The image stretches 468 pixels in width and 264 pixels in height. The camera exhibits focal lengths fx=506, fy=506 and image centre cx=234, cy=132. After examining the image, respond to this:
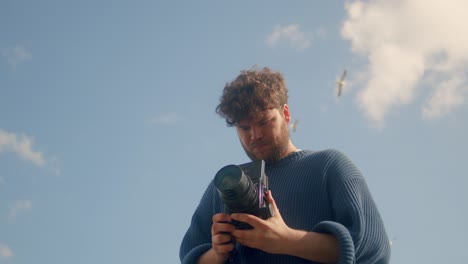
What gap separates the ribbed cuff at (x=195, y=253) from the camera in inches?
108

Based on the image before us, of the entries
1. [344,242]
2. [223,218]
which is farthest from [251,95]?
[344,242]

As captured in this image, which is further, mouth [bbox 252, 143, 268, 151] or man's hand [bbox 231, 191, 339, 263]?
mouth [bbox 252, 143, 268, 151]

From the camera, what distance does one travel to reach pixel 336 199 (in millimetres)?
2590

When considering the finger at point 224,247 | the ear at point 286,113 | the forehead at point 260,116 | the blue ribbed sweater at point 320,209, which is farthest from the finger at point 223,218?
the ear at point 286,113

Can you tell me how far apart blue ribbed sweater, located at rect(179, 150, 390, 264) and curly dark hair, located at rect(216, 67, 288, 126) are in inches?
14.1

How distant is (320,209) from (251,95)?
2.98 feet

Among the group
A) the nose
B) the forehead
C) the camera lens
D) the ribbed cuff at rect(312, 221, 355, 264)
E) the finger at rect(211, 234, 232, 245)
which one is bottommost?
the ribbed cuff at rect(312, 221, 355, 264)

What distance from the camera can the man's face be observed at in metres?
3.07

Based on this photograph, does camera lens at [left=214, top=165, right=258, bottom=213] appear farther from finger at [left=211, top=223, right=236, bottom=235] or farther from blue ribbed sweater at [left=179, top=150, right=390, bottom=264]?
blue ribbed sweater at [left=179, top=150, right=390, bottom=264]

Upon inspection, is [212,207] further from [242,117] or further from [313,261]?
[313,261]

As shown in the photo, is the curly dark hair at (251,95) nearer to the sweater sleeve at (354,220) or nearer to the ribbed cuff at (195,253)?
the sweater sleeve at (354,220)

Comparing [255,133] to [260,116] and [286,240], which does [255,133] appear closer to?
[260,116]

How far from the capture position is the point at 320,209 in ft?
8.82

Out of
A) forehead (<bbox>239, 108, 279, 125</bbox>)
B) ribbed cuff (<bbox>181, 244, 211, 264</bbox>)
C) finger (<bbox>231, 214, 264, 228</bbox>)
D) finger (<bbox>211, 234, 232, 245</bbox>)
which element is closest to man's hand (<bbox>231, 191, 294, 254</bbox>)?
finger (<bbox>231, 214, 264, 228</bbox>)
